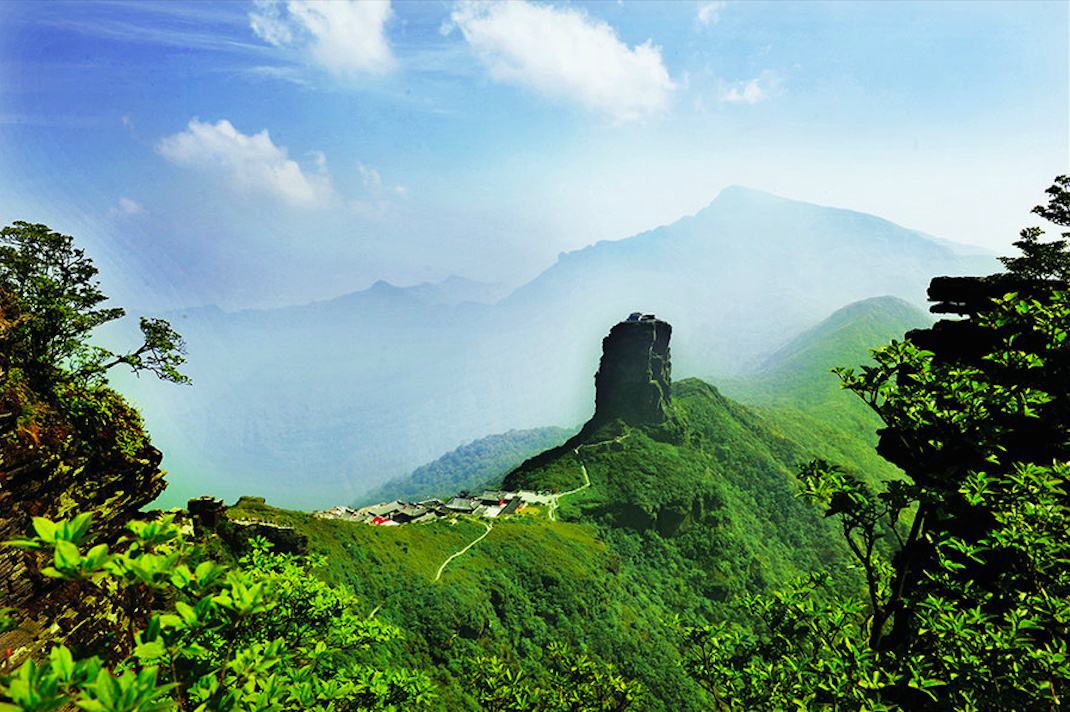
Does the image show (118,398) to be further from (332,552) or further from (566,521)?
(566,521)

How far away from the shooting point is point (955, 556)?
493 inches

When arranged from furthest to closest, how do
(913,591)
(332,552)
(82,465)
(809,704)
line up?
(332,552), (82,465), (913,591), (809,704)

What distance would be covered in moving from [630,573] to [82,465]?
90014 mm

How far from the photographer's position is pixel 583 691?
68.2 ft

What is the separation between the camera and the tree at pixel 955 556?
314 inches

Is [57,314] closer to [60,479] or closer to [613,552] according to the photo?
[60,479]

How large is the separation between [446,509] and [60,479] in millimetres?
83144

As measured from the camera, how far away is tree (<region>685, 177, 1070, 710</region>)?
7.98 metres

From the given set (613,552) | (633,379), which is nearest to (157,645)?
(613,552)

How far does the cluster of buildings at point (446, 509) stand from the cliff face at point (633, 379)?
39.4 meters

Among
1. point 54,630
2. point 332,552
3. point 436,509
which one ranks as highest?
point 54,630

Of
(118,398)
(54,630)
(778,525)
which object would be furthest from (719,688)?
(778,525)

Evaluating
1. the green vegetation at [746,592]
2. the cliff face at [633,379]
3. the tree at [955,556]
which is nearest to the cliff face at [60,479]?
the green vegetation at [746,592]

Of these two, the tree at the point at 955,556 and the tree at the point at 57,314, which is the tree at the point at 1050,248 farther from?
the tree at the point at 57,314
